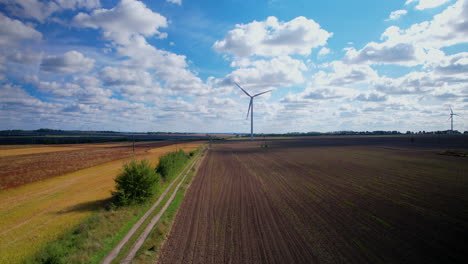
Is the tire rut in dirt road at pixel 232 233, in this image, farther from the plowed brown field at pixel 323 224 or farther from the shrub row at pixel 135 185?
the shrub row at pixel 135 185

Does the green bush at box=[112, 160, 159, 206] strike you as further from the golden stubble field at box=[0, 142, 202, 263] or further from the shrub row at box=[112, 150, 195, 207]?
the golden stubble field at box=[0, 142, 202, 263]

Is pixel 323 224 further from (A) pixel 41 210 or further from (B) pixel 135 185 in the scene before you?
(A) pixel 41 210

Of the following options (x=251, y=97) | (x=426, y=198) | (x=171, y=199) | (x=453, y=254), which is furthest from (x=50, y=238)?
(x=251, y=97)

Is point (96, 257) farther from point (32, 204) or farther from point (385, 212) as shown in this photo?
point (385, 212)

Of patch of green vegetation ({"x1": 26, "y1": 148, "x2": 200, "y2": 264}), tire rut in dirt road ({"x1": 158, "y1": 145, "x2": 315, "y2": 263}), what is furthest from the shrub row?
tire rut in dirt road ({"x1": 158, "y1": 145, "x2": 315, "y2": 263})

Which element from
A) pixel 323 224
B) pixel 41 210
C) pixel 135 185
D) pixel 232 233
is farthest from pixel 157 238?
pixel 41 210

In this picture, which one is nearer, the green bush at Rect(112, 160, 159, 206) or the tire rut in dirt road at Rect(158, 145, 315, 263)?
the tire rut in dirt road at Rect(158, 145, 315, 263)
